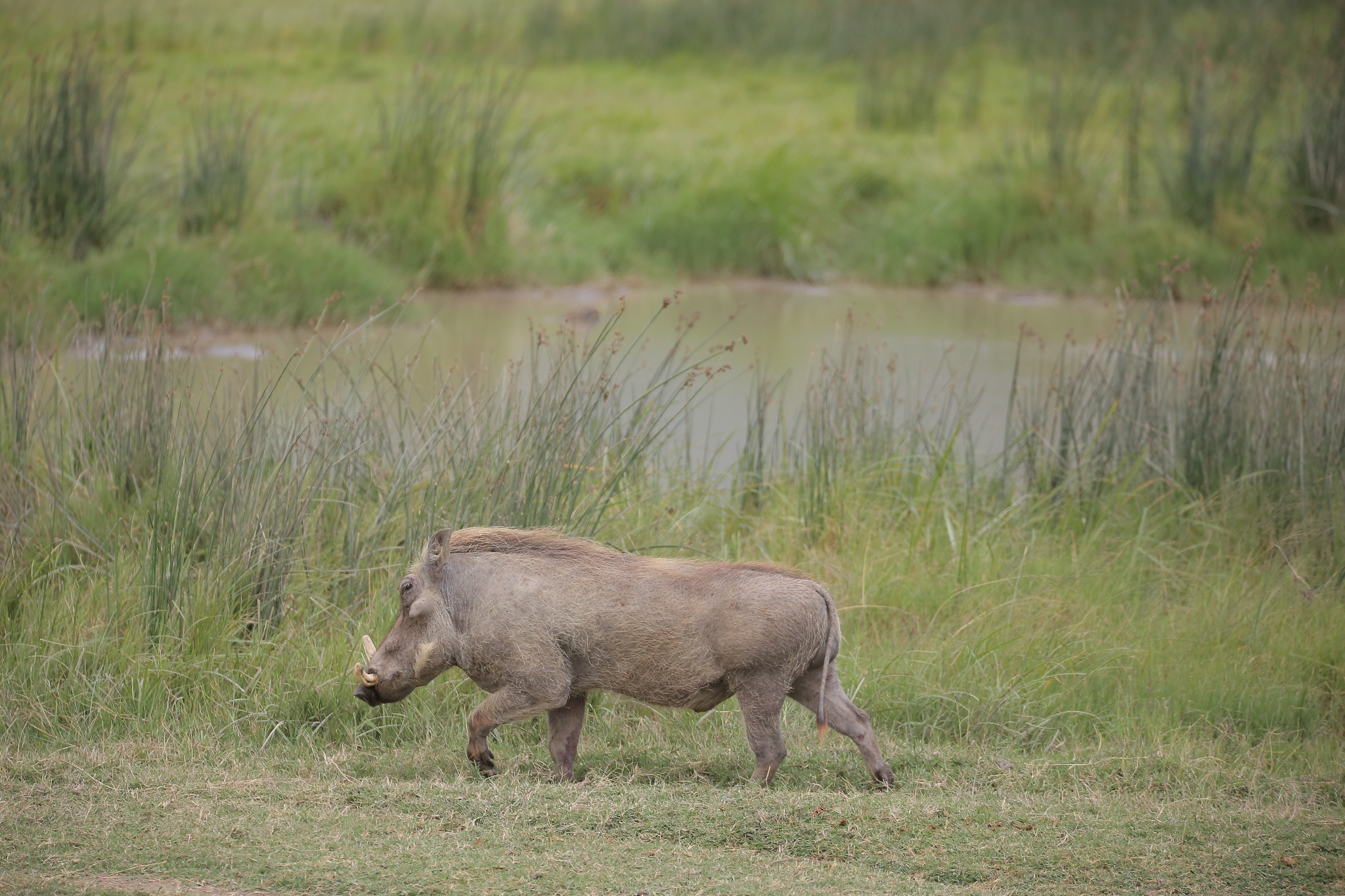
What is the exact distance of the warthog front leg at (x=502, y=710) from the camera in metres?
3.72

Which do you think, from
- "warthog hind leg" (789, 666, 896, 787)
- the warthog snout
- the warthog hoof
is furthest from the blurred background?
"warthog hind leg" (789, 666, 896, 787)

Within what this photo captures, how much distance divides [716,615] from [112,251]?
6872mm

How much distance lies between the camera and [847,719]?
378 centimetres

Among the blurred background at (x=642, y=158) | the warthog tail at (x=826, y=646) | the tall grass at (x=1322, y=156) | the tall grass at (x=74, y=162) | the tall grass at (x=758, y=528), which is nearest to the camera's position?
the warthog tail at (x=826, y=646)

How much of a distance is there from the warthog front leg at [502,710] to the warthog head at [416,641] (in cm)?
18

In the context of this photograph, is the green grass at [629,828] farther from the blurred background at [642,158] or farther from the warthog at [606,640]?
the blurred background at [642,158]

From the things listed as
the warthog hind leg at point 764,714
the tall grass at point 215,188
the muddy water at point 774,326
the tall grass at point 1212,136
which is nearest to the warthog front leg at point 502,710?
the warthog hind leg at point 764,714

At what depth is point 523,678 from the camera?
3.72m

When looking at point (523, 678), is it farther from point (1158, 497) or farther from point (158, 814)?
point (1158, 497)

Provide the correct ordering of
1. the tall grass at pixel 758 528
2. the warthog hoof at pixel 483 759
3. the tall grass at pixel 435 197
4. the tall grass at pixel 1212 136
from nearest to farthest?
the warthog hoof at pixel 483 759 < the tall grass at pixel 758 528 < the tall grass at pixel 435 197 < the tall grass at pixel 1212 136

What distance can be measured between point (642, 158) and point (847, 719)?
10272 mm

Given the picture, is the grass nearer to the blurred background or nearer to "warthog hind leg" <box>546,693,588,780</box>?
"warthog hind leg" <box>546,693,588,780</box>

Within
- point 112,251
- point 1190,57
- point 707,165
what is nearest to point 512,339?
point 112,251

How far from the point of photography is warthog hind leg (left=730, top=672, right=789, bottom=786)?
12.0 feet
